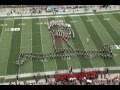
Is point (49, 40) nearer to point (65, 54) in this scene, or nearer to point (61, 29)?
point (61, 29)

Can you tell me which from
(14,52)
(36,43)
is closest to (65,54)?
(36,43)

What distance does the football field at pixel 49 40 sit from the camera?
45.7 metres

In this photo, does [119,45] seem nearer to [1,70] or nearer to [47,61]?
[47,61]

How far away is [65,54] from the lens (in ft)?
159

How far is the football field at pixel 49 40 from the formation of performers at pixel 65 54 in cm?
70

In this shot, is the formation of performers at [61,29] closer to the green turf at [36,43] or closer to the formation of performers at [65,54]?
the green turf at [36,43]

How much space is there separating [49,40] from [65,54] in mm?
5882

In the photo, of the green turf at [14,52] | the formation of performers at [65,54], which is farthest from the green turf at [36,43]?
the green turf at [14,52]

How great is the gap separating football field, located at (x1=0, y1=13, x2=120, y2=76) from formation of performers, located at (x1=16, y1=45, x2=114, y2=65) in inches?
27.4

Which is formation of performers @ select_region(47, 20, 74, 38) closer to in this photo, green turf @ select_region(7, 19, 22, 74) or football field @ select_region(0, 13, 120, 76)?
football field @ select_region(0, 13, 120, 76)

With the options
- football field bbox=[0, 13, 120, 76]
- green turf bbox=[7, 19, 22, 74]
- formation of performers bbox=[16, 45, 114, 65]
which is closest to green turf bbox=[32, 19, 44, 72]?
football field bbox=[0, 13, 120, 76]

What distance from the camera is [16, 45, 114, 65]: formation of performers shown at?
47500 mm

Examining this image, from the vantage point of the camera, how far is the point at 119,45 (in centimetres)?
5109

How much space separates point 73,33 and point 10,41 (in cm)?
944
